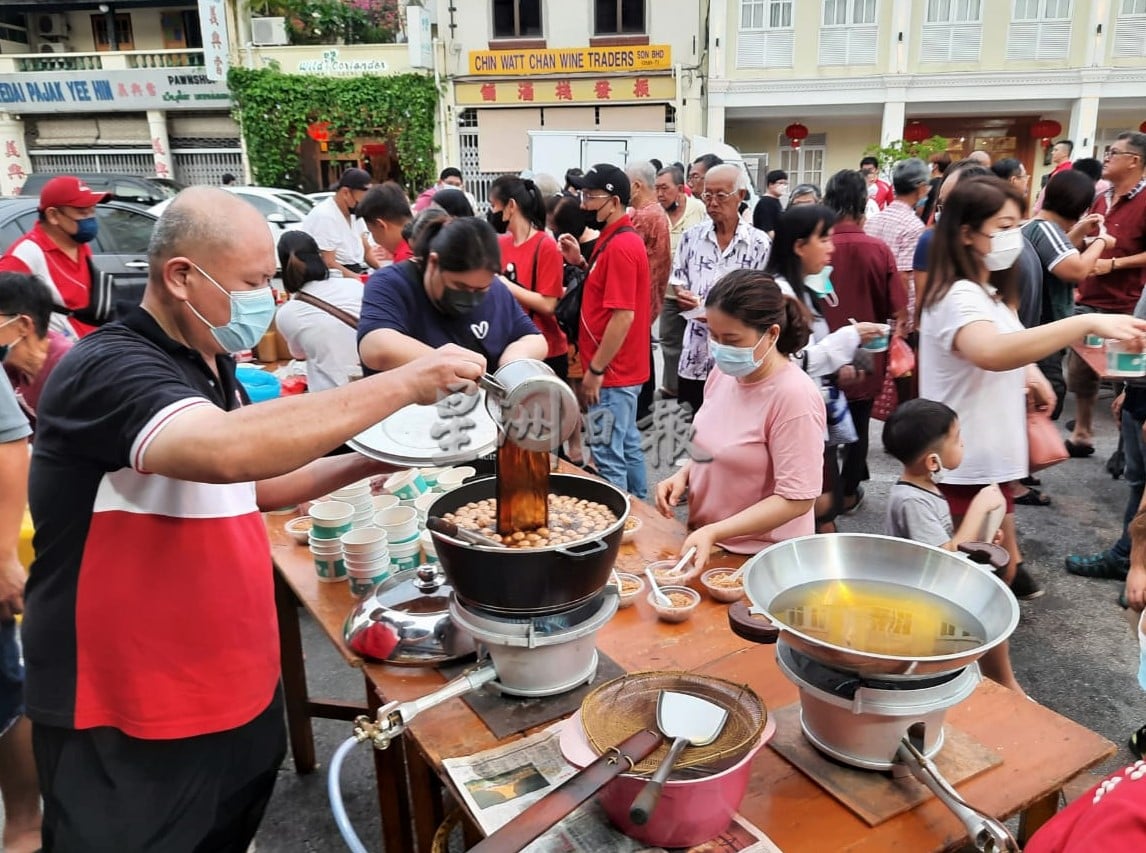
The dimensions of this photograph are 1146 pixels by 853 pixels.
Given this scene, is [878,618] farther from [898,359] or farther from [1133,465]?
[1133,465]

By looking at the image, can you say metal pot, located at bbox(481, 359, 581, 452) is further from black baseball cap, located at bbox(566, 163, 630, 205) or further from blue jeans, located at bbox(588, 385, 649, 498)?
black baseball cap, located at bbox(566, 163, 630, 205)

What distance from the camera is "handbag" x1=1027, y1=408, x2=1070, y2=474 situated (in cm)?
277

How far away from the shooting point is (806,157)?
19609 mm

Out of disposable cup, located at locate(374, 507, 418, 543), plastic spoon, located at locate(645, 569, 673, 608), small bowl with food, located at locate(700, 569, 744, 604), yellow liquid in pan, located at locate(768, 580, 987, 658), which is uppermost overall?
yellow liquid in pan, located at locate(768, 580, 987, 658)

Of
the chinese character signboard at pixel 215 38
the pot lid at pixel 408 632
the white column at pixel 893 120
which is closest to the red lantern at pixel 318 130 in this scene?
the chinese character signboard at pixel 215 38

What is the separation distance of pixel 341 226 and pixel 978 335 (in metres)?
4.60

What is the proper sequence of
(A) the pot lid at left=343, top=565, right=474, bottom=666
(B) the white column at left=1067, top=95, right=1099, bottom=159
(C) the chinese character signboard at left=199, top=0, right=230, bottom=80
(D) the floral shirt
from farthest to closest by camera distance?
(C) the chinese character signboard at left=199, top=0, right=230, bottom=80, (B) the white column at left=1067, top=95, right=1099, bottom=159, (D) the floral shirt, (A) the pot lid at left=343, top=565, right=474, bottom=666

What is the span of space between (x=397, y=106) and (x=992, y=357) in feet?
58.9

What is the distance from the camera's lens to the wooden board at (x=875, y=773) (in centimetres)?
126

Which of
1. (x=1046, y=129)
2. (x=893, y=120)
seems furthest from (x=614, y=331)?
(x=1046, y=129)

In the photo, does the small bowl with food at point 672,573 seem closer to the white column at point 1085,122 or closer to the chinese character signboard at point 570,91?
the chinese character signboard at point 570,91

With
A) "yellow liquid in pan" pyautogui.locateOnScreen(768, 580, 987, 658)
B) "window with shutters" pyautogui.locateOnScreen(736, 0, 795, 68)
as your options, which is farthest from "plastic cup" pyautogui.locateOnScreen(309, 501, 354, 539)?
"window with shutters" pyautogui.locateOnScreen(736, 0, 795, 68)

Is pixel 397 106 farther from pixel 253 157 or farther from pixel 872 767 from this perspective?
pixel 872 767

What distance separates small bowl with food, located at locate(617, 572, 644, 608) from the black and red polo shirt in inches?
34.1
